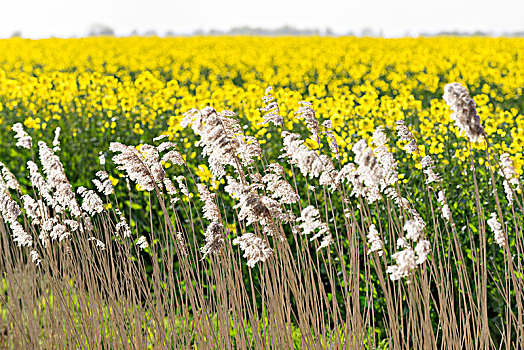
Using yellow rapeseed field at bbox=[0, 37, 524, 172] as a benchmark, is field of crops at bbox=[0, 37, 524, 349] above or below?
below

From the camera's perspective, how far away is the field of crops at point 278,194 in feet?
6.04

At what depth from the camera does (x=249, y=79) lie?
11.7 m

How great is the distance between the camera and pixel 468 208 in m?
3.38

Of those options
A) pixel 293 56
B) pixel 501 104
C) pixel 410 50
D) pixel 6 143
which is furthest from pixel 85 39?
pixel 6 143

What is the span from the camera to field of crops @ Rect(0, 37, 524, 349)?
1841mm

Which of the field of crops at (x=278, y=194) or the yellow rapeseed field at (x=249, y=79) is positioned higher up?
the yellow rapeseed field at (x=249, y=79)

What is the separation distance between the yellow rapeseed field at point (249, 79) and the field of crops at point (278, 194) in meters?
0.06

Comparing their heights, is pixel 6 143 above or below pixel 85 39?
below

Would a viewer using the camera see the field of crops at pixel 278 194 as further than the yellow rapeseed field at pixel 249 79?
No

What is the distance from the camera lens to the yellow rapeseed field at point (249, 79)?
5.44 m

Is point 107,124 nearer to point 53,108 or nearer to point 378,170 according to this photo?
point 53,108

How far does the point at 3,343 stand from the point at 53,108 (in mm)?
3112

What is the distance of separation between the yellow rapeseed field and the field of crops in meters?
0.06

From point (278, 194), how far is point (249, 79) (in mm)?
9983
